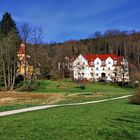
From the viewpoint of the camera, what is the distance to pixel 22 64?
7700cm

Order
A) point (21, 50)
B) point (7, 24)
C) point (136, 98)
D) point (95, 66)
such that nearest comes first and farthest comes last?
point (136, 98) → point (21, 50) → point (7, 24) → point (95, 66)

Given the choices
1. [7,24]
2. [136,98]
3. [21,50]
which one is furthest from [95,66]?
[136,98]

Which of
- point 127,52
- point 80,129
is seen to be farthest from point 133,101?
point 127,52

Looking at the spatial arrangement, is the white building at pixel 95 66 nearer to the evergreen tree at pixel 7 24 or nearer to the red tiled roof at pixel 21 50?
the evergreen tree at pixel 7 24

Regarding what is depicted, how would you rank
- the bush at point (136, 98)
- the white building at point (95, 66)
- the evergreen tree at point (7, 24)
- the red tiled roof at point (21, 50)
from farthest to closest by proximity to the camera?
1. the white building at point (95, 66)
2. the evergreen tree at point (7, 24)
3. the red tiled roof at point (21, 50)
4. the bush at point (136, 98)

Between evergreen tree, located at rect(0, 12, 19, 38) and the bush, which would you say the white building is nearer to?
evergreen tree, located at rect(0, 12, 19, 38)

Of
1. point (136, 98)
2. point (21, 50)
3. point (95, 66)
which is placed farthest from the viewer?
point (95, 66)

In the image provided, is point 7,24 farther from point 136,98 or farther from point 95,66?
point 136,98

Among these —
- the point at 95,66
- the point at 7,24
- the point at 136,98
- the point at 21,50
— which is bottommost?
the point at 136,98

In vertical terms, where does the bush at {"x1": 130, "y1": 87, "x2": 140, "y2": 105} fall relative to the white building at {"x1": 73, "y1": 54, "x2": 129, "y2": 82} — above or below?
below

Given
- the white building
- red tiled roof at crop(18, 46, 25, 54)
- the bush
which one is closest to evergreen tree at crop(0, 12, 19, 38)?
red tiled roof at crop(18, 46, 25, 54)

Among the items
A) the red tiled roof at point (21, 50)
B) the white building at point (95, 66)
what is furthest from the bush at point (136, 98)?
the white building at point (95, 66)

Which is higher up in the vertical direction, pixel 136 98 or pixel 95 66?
pixel 95 66

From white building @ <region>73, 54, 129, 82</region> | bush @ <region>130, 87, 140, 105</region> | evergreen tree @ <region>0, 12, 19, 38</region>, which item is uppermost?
evergreen tree @ <region>0, 12, 19, 38</region>
